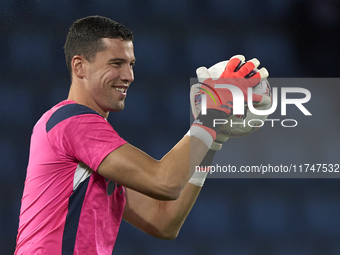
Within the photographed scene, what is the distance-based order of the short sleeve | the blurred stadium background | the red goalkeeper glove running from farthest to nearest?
the blurred stadium background, the red goalkeeper glove, the short sleeve

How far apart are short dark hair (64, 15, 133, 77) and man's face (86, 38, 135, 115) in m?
0.02

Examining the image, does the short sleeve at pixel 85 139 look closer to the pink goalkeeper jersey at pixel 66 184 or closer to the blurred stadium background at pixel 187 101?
the pink goalkeeper jersey at pixel 66 184

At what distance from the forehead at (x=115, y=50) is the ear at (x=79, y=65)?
59mm

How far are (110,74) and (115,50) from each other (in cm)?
7

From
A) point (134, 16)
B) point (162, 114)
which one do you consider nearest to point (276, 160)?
point (162, 114)

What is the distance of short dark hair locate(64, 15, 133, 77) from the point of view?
141 centimetres

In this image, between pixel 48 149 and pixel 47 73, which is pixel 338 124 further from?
pixel 48 149

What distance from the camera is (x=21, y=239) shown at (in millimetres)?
1276

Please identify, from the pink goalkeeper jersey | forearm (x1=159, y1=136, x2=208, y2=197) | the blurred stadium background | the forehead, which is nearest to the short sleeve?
the pink goalkeeper jersey

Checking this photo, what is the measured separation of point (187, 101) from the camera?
2.89 meters


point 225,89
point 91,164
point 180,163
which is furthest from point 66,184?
point 225,89

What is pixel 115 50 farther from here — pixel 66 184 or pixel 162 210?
pixel 162 210

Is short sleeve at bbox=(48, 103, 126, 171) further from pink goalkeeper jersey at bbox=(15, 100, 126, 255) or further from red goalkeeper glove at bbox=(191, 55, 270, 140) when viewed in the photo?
red goalkeeper glove at bbox=(191, 55, 270, 140)

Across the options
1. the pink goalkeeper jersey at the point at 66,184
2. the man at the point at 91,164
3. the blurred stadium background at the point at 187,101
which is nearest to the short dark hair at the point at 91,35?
the man at the point at 91,164
